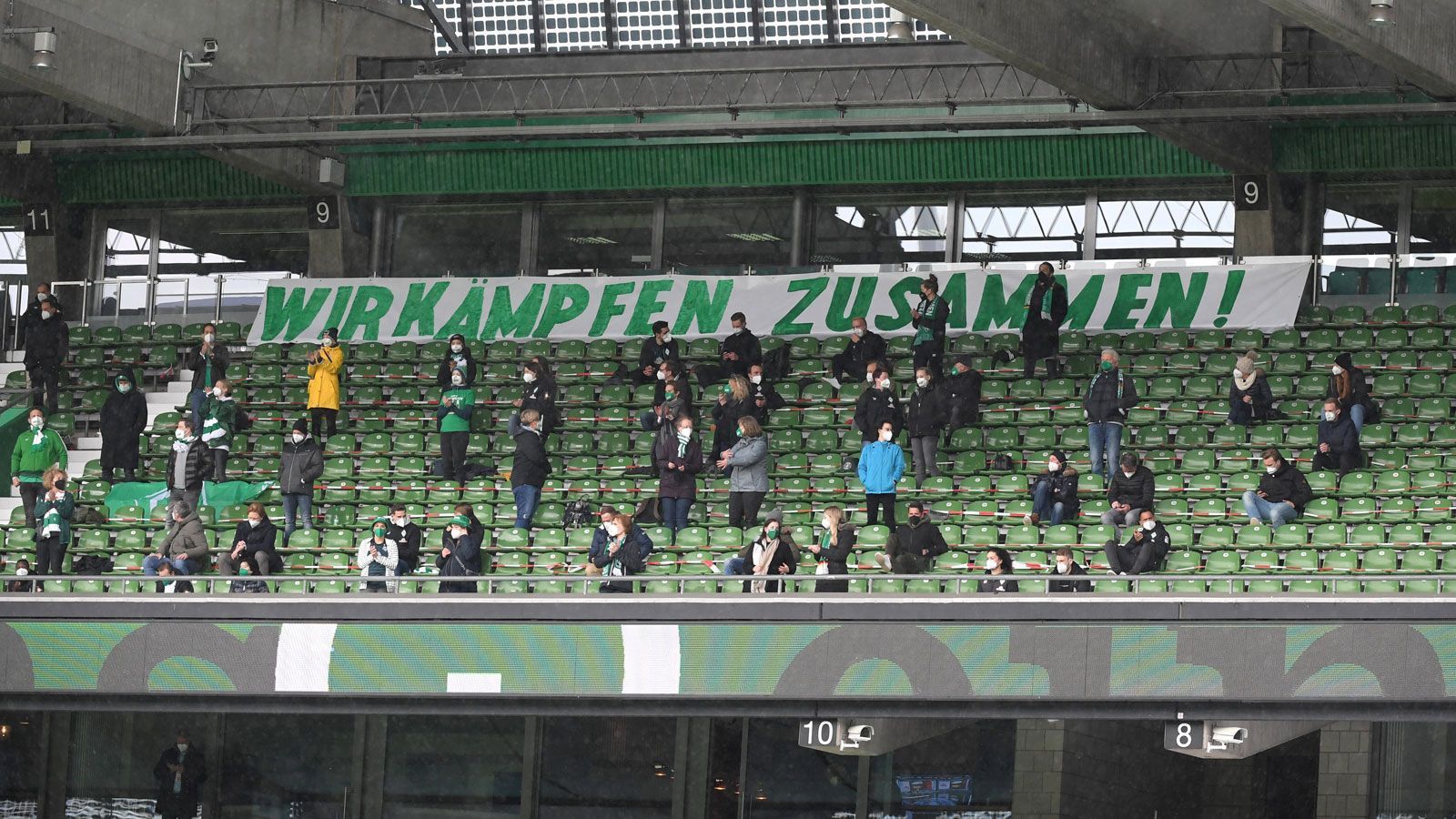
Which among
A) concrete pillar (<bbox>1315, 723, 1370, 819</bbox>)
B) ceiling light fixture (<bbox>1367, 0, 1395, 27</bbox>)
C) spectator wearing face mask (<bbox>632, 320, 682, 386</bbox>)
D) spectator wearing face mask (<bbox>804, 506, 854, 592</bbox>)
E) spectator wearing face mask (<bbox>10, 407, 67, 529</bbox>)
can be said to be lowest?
concrete pillar (<bbox>1315, 723, 1370, 819</bbox>)

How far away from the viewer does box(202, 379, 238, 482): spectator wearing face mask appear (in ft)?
72.8

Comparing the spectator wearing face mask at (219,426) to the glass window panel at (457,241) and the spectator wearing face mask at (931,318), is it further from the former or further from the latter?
the spectator wearing face mask at (931,318)

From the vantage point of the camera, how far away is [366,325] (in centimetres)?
2691

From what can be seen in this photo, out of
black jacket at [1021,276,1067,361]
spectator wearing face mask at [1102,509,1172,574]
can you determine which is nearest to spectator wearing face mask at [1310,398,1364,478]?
spectator wearing face mask at [1102,509,1172,574]

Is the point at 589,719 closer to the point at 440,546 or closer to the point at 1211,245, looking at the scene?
the point at 440,546

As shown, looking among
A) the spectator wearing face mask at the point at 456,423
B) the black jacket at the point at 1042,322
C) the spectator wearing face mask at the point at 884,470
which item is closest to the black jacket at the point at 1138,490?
the spectator wearing face mask at the point at 884,470

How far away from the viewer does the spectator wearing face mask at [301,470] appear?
21.2 meters

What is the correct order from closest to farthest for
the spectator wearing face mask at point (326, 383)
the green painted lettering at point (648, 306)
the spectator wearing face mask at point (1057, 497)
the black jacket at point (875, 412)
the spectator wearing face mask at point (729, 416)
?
the spectator wearing face mask at point (1057, 497) < the black jacket at point (875, 412) < the spectator wearing face mask at point (729, 416) < the spectator wearing face mask at point (326, 383) < the green painted lettering at point (648, 306)

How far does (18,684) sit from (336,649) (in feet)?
9.94

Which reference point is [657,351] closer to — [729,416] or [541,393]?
[541,393]

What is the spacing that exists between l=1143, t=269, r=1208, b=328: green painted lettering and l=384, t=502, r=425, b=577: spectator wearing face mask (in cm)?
935

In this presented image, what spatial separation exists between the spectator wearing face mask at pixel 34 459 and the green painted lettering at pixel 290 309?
497cm

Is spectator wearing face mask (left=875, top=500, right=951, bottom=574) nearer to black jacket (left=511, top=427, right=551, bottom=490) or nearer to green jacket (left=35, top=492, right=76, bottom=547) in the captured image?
black jacket (left=511, top=427, right=551, bottom=490)

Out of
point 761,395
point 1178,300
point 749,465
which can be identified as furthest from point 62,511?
point 1178,300
